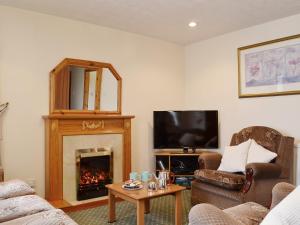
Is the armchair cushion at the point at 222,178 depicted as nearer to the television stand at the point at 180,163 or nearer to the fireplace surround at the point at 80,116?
the television stand at the point at 180,163

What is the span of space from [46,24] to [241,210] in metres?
3.17

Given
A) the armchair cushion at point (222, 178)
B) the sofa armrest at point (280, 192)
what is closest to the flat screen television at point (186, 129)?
the armchair cushion at point (222, 178)

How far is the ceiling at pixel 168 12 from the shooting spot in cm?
323

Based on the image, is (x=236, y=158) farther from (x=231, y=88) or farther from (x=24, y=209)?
(x=24, y=209)

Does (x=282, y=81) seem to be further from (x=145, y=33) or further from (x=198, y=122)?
(x=145, y=33)

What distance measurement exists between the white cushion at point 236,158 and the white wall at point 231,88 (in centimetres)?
60

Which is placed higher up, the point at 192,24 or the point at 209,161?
the point at 192,24

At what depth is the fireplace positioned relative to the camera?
12.2 ft

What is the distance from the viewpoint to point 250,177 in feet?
9.57

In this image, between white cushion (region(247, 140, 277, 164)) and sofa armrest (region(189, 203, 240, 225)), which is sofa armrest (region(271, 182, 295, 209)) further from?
white cushion (region(247, 140, 277, 164))

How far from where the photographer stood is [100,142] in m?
3.93

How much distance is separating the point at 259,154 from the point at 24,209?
262 centimetres

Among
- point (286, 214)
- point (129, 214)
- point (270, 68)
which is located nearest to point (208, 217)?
point (286, 214)

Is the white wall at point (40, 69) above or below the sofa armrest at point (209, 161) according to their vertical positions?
above
